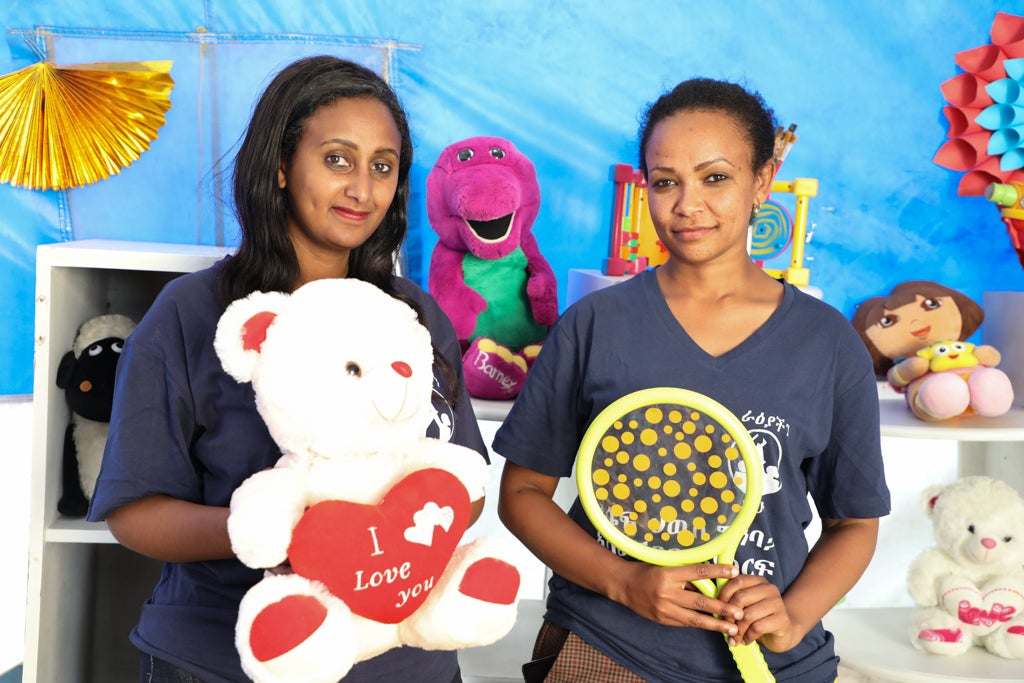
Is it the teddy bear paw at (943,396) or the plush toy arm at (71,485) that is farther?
the teddy bear paw at (943,396)

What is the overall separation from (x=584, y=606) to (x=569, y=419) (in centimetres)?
21

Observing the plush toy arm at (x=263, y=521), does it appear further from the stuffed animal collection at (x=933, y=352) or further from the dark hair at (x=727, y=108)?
the stuffed animal collection at (x=933, y=352)

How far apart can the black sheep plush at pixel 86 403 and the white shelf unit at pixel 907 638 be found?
1.19 metres

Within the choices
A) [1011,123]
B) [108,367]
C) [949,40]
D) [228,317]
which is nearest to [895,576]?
[1011,123]

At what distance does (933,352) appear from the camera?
5.79 feet

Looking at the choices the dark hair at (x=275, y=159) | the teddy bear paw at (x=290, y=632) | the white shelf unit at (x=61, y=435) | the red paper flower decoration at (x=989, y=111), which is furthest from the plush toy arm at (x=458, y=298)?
the red paper flower decoration at (x=989, y=111)

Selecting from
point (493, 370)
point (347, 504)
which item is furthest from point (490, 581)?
point (493, 370)

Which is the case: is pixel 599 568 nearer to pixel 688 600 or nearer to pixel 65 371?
pixel 688 600

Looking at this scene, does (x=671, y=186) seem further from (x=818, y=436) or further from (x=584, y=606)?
(x=584, y=606)

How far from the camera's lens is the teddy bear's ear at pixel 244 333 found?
2.77 ft

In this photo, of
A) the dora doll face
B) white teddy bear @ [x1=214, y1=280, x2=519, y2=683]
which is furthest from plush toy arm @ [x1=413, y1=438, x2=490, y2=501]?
the dora doll face

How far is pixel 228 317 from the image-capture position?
0.86m

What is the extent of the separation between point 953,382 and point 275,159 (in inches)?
47.5

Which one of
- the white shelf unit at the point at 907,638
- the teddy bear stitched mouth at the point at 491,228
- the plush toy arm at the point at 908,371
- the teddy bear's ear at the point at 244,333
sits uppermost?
the teddy bear stitched mouth at the point at 491,228
